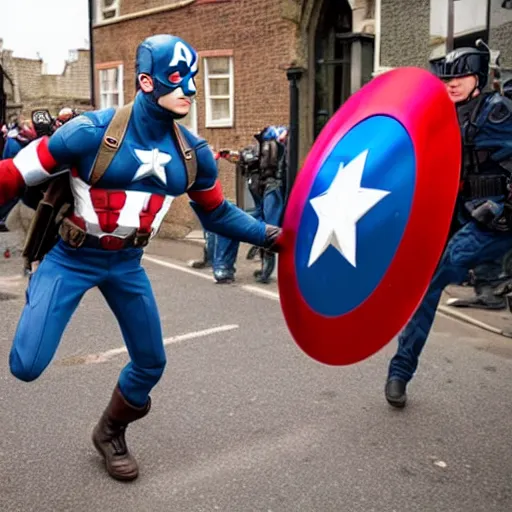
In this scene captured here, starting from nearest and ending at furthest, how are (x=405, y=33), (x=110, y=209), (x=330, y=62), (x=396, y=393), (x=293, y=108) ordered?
(x=110, y=209)
(x=396, y=393)
(x=405, y=33)
(x=293, y=108)
(x=330, y=62)

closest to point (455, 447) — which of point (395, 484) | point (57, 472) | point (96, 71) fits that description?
point (395, 484)

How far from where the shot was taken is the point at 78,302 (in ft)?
9.47

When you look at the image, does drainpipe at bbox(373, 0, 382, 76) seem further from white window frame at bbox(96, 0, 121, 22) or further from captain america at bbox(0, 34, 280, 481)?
captain america at bbox(0, 34, 280, 481)

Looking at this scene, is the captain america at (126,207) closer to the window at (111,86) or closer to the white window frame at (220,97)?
the white window frame at (220,97)

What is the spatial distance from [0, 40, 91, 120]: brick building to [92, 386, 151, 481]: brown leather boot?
1205 inches

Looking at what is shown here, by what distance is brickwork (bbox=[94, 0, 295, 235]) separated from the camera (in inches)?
548

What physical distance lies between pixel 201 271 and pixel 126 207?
5.53m

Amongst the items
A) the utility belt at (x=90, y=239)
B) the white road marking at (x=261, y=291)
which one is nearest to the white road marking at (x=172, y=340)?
the white road marking at (x=261, y=291)

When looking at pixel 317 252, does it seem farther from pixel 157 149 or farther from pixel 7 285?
pixel 7 285

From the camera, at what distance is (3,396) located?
3.99 m

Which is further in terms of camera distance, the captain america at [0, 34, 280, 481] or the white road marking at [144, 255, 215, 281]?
the white road marking at [144, 255, 215, 281]

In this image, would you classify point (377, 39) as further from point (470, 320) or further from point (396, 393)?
point (396, 393)

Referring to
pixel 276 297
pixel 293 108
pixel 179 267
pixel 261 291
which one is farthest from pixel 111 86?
pixel 276 297

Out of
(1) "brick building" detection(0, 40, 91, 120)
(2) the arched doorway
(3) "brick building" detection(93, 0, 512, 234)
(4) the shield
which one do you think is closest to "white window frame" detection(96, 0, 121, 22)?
(3) "brick building" detection(93, 0, 512, 234)
